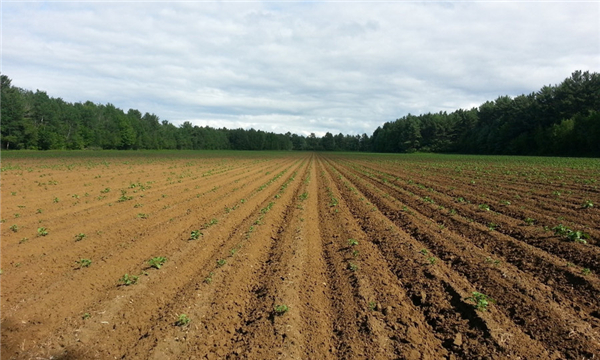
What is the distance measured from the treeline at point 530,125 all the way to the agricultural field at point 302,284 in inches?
2573

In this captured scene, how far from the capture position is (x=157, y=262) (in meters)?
7.03

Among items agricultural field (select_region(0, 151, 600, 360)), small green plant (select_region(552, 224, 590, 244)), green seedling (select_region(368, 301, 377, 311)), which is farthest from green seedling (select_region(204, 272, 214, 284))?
small green plant (select_region(552, 224, 590, 244))

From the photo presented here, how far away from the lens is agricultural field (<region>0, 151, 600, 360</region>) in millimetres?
4383

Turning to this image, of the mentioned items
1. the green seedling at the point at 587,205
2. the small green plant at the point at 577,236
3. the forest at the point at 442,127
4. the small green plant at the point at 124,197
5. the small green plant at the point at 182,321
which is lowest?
the small green plant at the point at 182,321

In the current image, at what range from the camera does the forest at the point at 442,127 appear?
2628 inches

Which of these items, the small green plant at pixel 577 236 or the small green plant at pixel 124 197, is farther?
the small green plant at pixel 124 197

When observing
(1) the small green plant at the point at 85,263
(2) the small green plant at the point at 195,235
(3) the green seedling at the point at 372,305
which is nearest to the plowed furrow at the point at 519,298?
(3) the green seedling at the point at 372,305

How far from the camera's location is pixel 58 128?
83625mm

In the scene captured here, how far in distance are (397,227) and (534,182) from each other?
537 inches

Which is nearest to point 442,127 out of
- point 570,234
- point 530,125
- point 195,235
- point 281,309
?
point 530,125

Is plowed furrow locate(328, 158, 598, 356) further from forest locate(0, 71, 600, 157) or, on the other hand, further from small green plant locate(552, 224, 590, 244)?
forest locate(0, 71, 600, 157)

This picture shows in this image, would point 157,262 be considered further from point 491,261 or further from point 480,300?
point 491,261

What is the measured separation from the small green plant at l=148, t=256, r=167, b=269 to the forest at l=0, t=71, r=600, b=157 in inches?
2907

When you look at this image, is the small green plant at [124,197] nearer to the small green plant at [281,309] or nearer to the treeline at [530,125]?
the small green plant at [281,309]
